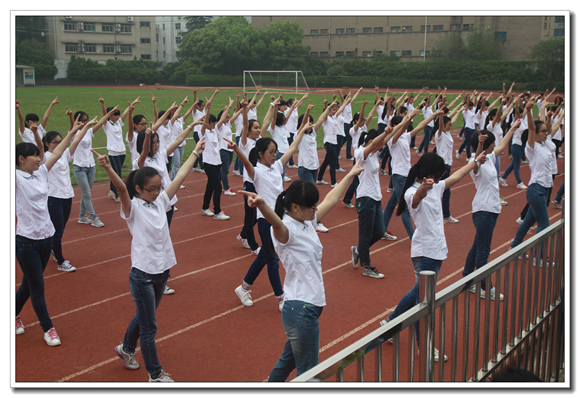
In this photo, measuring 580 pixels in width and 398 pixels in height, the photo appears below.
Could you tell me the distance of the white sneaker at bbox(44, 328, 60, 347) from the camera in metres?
4.90

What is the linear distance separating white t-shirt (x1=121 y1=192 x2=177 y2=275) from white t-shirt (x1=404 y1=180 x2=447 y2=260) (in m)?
2.20

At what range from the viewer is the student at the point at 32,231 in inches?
188

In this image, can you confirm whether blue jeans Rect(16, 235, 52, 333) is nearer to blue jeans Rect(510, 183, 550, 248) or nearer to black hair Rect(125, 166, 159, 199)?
black hair Rect(125, 166, 159, 199)

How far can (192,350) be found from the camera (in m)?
4.84

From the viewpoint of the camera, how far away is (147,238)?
4066 millimetres

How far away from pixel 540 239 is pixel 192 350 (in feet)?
10.4

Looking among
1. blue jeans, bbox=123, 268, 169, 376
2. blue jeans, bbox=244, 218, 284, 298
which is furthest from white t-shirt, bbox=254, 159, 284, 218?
blue jeans, bbox=123, 268, 169, 376

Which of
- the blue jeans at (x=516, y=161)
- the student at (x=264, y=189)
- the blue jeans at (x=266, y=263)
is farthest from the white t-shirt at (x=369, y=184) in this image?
the blue jeans at (x=516, y=161)

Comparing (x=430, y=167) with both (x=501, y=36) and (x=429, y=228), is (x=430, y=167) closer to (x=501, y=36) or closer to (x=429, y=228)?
(x=429, y=228)

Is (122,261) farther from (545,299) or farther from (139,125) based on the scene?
(545,299)

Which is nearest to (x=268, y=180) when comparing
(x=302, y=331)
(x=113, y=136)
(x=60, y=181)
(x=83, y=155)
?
(x=60, y=181)

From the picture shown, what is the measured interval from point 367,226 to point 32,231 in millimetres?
3853

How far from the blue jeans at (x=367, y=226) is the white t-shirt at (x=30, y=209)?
3.66m

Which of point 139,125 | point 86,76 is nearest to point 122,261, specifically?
Answer: point 139,125
